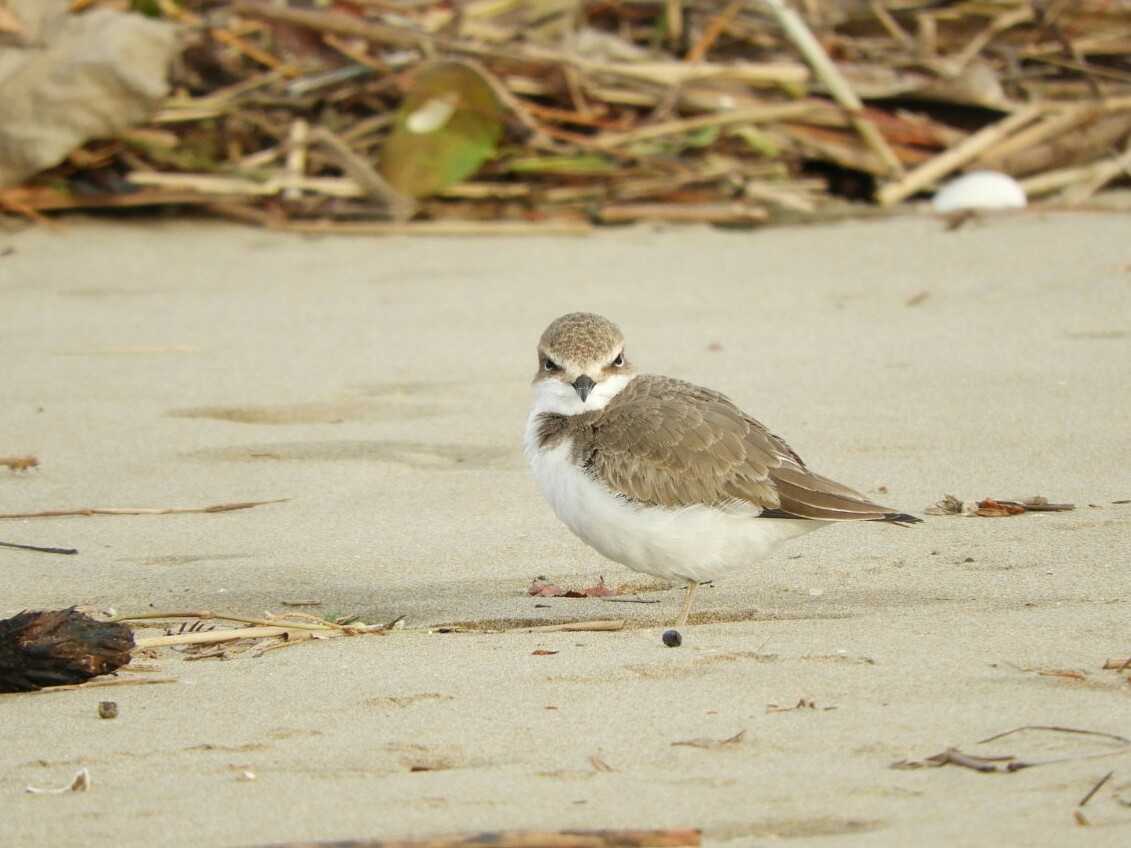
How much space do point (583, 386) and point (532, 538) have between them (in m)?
0.58

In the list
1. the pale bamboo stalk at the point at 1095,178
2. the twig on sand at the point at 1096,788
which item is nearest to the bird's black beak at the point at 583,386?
the twig on sand at the point at 1096,788

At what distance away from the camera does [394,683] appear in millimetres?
3688

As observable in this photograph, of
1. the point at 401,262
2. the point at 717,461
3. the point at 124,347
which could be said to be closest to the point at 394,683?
the point at 717,461

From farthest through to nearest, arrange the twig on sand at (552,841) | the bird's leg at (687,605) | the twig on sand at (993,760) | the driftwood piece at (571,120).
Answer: the driftwood piece at (571,120) → the bird's leg at (687,605) → the twig on sand at (993,760) → the twig on sand at (552,841)

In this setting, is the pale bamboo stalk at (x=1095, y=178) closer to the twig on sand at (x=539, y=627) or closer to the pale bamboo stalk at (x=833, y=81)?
the pale bamboo stalk at (x=833, y=81)

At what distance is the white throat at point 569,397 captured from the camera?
4758mm

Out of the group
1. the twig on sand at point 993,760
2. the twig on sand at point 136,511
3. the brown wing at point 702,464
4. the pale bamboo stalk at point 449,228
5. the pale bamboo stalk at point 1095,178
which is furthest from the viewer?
the pale bamboo stalk at point 1095,178

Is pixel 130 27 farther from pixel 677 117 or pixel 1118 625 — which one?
pixel 1118 625

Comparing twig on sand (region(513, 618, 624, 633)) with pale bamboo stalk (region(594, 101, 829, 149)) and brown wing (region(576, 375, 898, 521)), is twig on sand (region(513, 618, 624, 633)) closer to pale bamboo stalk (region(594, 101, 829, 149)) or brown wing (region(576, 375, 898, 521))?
brown wing (region(576, 375, 898, 521))

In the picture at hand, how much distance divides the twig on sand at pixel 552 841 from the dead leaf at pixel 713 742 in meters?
0.50

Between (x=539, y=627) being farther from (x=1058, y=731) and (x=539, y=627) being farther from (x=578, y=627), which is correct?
(x=1058, y=731)

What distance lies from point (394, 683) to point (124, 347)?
144 inches

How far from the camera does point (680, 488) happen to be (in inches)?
175

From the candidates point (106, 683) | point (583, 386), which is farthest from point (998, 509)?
point (106, 683)
